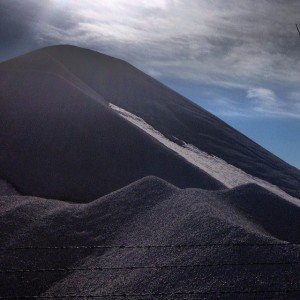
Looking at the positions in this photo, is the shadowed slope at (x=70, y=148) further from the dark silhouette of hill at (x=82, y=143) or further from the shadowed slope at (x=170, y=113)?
the shadowed slope at (x=170, y=113)

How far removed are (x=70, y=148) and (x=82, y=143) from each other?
453 mm

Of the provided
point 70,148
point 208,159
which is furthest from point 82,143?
point 208,159

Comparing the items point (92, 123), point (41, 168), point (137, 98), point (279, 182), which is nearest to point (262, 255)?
point (41, 168)

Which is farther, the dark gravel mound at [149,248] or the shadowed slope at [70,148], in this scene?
the shadowed slope at [70,148]

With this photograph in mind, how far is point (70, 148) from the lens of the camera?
12.3 m

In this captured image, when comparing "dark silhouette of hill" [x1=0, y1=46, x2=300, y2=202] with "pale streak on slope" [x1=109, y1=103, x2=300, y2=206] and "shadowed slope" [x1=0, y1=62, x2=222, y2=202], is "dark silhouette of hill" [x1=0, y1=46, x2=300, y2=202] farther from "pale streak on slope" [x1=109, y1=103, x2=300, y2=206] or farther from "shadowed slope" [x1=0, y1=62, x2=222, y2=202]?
"pale streak on slope" [x1=109, y1=103, x2=300, y2=206]

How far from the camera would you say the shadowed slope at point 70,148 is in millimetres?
10766

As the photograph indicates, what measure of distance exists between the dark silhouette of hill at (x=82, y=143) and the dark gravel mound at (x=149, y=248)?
118 inches

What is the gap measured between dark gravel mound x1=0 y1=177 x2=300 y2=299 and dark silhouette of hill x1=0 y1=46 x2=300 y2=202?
299 centimetres

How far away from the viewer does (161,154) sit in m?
12.6

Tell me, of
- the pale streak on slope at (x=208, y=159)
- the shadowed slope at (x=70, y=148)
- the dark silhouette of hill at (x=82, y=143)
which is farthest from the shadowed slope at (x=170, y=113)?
the shadowed slope at (x=70, y=148)

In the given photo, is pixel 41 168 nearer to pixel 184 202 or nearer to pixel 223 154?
pixel 184 202

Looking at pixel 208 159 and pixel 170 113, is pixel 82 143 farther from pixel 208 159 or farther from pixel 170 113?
pixel 170 113

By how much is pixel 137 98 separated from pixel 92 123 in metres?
8.85
